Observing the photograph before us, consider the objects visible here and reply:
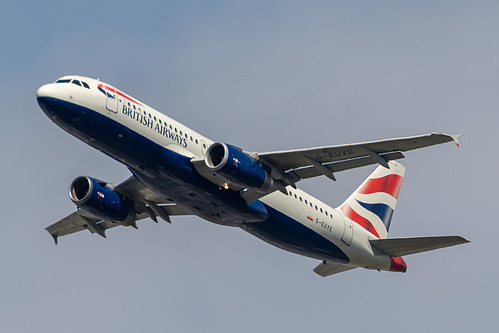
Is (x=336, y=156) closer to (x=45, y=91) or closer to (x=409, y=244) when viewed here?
(x=409, y=244)

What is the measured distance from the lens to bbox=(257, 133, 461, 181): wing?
126 ft

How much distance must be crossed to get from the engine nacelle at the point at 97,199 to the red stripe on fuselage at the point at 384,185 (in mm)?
15122

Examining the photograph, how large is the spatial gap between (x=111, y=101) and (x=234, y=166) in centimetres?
634

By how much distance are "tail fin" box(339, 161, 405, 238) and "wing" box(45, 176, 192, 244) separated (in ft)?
33.4

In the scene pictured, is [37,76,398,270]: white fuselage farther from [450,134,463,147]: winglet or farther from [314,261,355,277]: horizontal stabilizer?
[450,134,463,147]: winglet

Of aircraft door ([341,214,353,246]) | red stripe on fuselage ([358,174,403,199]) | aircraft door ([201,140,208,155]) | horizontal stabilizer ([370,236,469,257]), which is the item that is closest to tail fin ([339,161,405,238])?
red stripe on fuselage ([358,174,403,199])

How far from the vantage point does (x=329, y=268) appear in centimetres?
4959

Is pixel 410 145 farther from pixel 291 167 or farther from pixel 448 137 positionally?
pixel 291 167

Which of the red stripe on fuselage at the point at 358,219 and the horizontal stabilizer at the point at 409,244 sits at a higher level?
the red stripe on fuselage at the point at 358,219

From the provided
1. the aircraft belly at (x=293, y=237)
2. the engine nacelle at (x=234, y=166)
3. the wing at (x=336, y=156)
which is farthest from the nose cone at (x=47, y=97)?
the aircraft belly at (x=293, y=237)

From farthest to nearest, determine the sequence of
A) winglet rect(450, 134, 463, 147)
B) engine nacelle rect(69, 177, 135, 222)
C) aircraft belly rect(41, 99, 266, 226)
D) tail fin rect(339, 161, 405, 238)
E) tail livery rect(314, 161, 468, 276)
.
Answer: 1. tail fin rect(339, 161, 405, 238)
2. tail livery rect(314, 161, 468, 276)
3. engine nacelle rect(69, 177, 135, 222)
4. aircraft belly rect(41, 99, 266, 226)
5. winglet rect(450, 134, 463, 147)

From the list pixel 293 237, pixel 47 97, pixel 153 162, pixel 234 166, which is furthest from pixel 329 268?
pixel 47 97

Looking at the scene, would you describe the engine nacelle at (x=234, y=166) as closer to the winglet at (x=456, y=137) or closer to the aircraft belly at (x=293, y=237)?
the aircraft belly at (x=293, y=237)

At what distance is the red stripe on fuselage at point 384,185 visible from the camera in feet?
175
